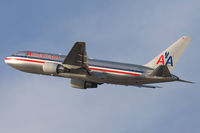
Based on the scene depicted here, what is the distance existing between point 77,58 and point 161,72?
36.9ft

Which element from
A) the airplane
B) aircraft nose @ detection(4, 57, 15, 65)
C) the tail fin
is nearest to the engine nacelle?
the airplane

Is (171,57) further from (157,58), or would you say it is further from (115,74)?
(115,74)

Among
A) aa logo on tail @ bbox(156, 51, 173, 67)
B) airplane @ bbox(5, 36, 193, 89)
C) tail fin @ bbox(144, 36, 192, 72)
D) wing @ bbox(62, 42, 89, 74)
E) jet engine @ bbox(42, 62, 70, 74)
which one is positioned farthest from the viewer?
jet engine @ bbox(42, 62, 70, 74)

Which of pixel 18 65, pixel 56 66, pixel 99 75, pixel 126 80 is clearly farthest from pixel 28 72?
pixel 126 80

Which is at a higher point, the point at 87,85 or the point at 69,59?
the point at 69,59

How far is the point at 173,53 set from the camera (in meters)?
50.9

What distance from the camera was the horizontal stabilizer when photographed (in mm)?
45156

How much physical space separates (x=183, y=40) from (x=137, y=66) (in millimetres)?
7305

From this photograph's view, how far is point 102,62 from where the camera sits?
172 ft

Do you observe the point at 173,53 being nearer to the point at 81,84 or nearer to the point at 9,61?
the point at 81,84

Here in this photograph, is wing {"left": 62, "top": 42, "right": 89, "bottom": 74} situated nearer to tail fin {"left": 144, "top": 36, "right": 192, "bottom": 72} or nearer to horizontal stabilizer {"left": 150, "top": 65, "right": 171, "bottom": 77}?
Answer: horizontal stabilizer {"left": 150, "top": 65, "right": 171, "bottom": 77}

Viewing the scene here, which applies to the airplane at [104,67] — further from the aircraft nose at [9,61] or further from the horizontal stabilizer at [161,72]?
the aircraft nose at [9,61]

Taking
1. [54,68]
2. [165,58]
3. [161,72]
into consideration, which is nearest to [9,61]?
[54,68]

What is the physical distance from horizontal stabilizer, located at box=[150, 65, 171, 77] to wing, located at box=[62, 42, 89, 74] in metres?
9.22
